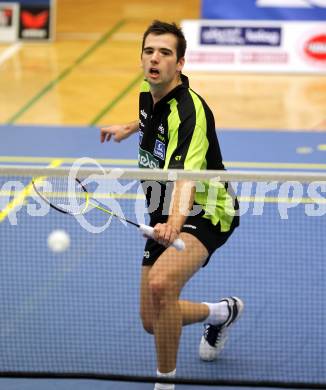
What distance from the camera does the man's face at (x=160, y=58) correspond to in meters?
4.71

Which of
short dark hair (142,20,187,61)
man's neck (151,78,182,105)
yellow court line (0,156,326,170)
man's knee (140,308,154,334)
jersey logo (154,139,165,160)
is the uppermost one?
short dark hair (142,20,187,61)

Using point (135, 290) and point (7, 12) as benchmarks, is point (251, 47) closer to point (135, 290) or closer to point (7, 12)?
point (7, 12)

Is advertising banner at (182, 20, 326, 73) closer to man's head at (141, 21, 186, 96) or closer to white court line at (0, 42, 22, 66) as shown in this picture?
white court line at (0, 42, 22, 66)

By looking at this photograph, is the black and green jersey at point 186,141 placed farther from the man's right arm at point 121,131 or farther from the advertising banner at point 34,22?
the advertising banner at point 34,22

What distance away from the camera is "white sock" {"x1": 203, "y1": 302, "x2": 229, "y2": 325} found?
5266mm

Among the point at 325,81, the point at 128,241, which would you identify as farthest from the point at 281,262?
the point at 325,81

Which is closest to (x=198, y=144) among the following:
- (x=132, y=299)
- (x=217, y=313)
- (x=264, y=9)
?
(x=217, y=313)

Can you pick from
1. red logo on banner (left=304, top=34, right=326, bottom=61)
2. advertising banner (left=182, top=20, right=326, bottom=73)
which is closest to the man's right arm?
advertising banner (left=182, top=20, right=326, bottom=73)

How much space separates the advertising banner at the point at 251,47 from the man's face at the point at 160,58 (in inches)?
319

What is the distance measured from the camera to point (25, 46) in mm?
14320

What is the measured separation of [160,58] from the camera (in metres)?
4.71

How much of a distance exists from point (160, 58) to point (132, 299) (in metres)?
2.10

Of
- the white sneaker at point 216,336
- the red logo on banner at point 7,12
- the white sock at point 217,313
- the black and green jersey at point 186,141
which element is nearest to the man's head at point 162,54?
the black and green jersey at point 186,141
